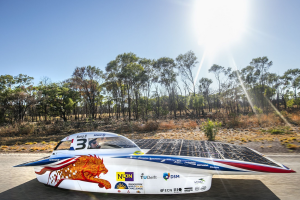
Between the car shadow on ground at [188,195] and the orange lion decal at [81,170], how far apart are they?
330mm

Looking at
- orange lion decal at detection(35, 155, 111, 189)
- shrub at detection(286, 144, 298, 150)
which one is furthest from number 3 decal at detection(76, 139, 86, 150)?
shrub at detection(286, 144, 298, 150)

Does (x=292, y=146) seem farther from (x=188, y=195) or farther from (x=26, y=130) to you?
(x=26, y=130)

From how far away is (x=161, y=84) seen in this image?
136ft

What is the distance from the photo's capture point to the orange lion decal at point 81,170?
13.8ft

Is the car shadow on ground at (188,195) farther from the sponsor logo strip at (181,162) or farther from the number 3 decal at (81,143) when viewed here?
the number 3 decal at (81,143)

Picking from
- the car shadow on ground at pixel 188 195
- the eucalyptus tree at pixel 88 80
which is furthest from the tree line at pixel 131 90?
the car shadow on ground at pixel 188 195

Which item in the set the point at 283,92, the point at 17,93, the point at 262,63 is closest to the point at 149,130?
the point at 17,93

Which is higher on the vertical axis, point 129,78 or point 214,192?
point 129,78

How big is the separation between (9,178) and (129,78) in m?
26.9

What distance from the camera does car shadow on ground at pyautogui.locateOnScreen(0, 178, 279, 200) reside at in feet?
13.6

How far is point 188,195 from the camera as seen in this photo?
4234mm

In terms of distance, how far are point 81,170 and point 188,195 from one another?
276 cm

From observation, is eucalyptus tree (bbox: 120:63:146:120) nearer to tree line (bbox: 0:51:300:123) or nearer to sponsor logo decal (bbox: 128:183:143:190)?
tree line (bbox: 0:51:300:123)

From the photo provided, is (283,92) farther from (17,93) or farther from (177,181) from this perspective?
(17,93)
